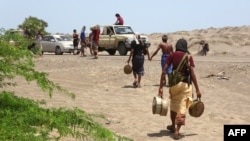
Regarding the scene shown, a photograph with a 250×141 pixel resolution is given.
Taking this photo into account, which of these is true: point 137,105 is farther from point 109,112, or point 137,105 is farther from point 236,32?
point 236,32

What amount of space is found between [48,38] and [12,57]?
88.5 ft

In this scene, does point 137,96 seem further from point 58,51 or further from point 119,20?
point 58,51

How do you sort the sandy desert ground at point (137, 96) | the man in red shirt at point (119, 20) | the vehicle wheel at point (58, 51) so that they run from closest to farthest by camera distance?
1. the sandy desert ground at point (137, 96)
2. the man in red shirt at point (119, 20)
3. the vehicle wheel at point (58, 51)

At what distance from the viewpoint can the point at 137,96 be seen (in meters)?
13.0

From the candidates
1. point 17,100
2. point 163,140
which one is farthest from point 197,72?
point 17,100

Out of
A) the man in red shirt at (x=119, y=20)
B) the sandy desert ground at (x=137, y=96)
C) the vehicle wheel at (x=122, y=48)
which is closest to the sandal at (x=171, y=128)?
the sandy desert ground at (x=137, y=96)

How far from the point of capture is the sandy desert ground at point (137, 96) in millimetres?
9156

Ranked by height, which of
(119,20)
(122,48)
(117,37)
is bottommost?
(122,48)

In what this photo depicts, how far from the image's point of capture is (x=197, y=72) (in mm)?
18438

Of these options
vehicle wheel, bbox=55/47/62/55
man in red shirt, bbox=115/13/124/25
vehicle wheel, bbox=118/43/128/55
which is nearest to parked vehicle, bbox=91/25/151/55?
vehicle wheel, bbox=118/43/128/55

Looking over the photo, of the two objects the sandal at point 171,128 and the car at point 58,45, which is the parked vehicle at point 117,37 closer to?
the car at point 58,45

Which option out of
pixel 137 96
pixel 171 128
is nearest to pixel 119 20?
pixel 137 96

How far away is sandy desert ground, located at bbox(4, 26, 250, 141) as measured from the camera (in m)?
9.16

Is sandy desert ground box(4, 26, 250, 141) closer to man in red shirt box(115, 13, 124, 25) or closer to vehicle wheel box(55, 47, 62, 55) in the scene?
man in red shirt box(115, 13, 124, 25)
